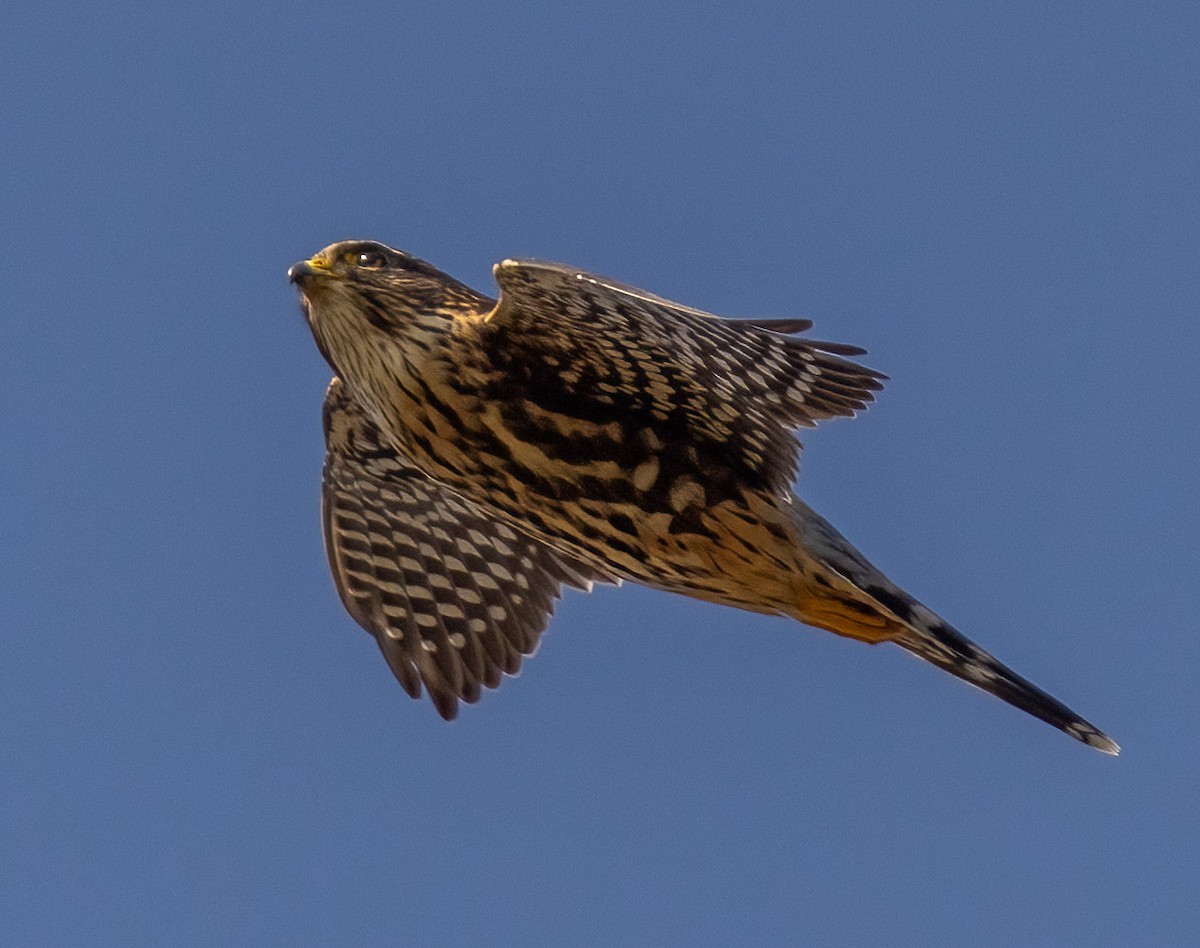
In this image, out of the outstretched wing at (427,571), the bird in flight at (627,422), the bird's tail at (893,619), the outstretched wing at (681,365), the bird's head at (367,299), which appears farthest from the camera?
the outstretched wing at (427,571)

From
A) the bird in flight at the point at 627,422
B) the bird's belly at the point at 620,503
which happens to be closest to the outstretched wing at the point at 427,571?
the bird in flight at the point at 627,422

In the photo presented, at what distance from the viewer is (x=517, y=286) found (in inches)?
274

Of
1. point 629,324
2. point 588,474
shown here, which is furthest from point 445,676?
point 629,324

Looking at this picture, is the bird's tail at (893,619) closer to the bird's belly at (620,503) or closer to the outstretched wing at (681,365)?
the bird's belly at (620,503)

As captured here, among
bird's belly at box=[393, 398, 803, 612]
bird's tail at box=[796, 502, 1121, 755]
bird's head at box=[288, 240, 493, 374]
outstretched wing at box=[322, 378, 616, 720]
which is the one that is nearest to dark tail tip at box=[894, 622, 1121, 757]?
bird's tail at box=[796, 502, 1121, 755]

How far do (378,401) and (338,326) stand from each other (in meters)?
0.32

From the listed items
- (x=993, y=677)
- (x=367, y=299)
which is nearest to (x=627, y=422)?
(x=367, y=299)

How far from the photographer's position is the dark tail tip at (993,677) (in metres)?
7.68

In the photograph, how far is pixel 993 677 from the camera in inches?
303

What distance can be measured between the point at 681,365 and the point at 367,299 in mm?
1199

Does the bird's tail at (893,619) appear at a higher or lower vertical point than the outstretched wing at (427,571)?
higher

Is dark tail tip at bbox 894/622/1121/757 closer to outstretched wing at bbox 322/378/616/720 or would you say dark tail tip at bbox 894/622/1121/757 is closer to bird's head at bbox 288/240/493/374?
outstretched wing at bbox 322/378/616/720

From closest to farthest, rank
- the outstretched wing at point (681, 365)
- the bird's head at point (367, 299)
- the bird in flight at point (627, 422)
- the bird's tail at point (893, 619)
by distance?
the outstretched wing at point (681, 365) → the bird in flight at point (627, 422) → the bird's head at point (367, 299) → the bird's tail at point (893, 619)

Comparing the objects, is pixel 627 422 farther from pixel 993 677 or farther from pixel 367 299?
pixel 993 677
